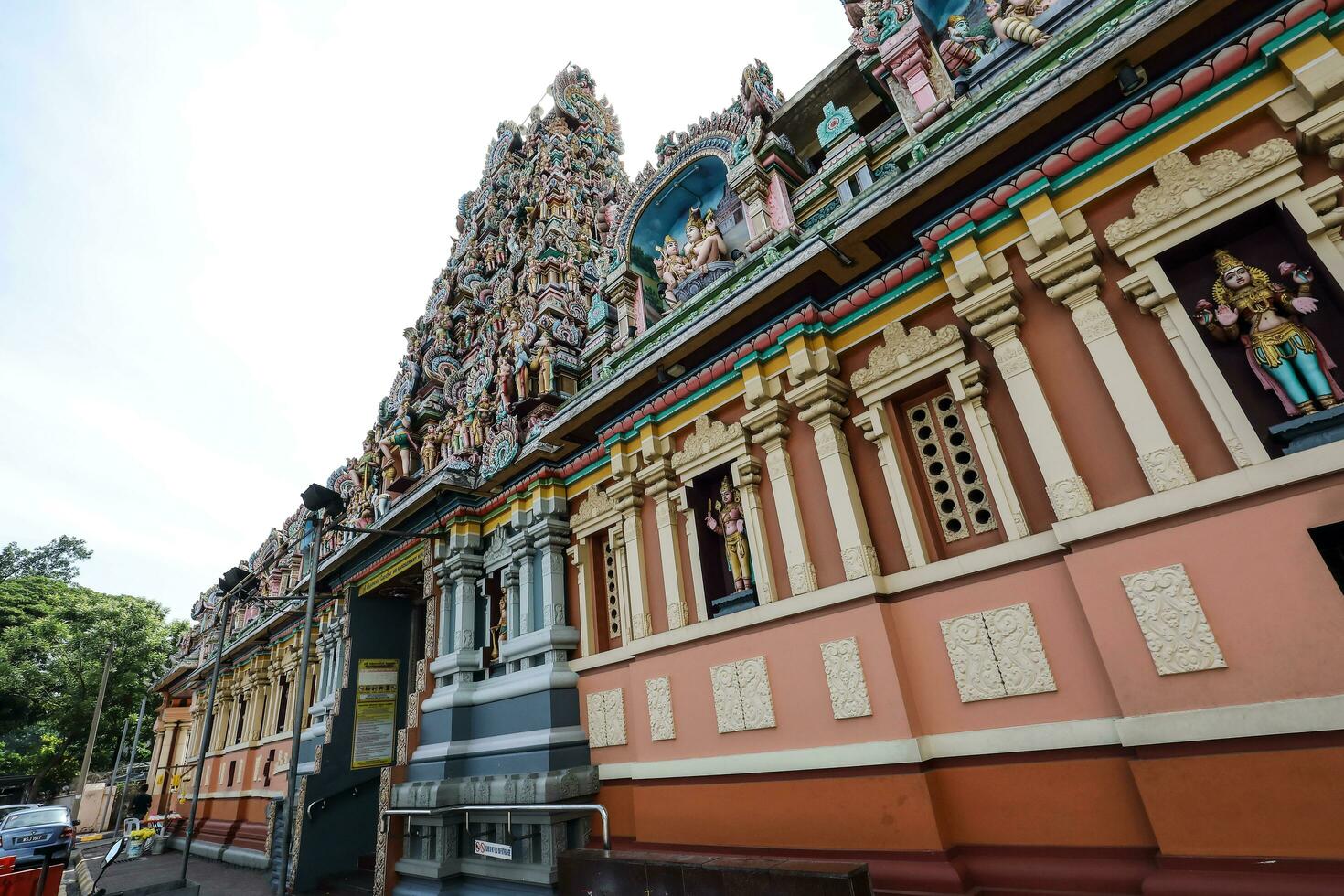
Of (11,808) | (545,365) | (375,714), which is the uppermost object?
(545,365)

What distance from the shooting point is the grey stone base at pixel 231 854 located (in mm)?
13680

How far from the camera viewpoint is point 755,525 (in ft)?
20.9

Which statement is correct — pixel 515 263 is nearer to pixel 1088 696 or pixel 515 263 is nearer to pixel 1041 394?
Answer: pixel 1041 394

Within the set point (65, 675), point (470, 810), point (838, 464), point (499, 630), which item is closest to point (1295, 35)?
point (838, 464)

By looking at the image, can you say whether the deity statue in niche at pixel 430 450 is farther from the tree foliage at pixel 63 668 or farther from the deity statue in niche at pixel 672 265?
the tree foliage at pixel 63 668

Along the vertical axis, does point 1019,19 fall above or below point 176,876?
above

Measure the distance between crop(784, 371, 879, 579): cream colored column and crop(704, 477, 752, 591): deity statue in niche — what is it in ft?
3.82

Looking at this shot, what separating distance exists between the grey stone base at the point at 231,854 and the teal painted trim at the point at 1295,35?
19.2 m

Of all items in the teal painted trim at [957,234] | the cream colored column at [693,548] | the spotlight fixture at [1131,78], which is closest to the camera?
the spotlight fixture at [1131,78]

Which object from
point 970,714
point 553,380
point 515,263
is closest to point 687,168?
point 553,380

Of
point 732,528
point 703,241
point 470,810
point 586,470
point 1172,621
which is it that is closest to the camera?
point 1172,621

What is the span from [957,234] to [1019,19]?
2.19m

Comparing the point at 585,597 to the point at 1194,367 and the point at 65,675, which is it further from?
the point at 65,675

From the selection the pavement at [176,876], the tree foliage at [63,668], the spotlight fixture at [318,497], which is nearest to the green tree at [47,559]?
the tree foliage at [63,668]
